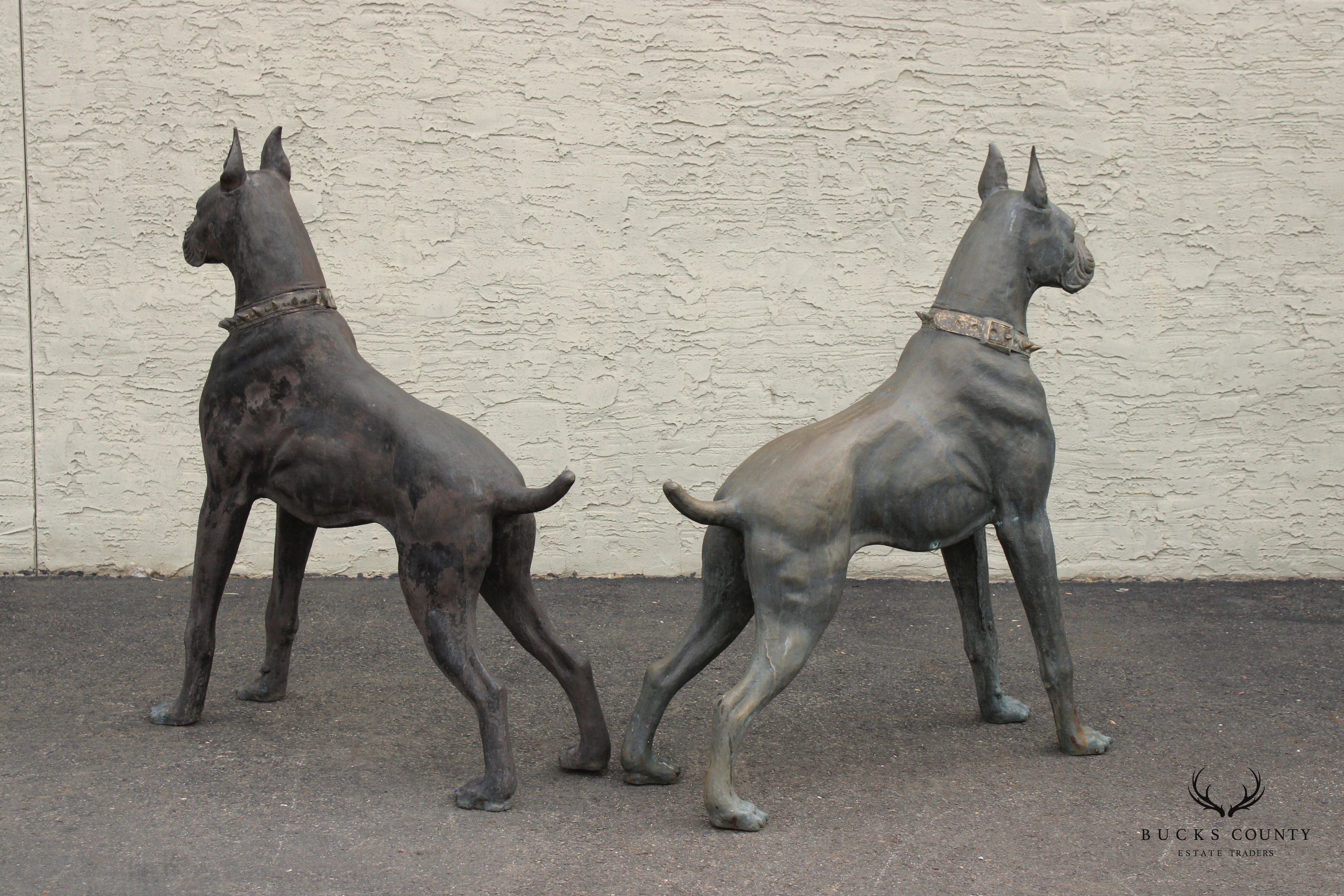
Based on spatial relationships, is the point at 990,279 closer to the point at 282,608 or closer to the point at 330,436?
the point at 330,436

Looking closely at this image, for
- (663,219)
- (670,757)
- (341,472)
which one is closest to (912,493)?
(670,757)

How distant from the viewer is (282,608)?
13.0 feet

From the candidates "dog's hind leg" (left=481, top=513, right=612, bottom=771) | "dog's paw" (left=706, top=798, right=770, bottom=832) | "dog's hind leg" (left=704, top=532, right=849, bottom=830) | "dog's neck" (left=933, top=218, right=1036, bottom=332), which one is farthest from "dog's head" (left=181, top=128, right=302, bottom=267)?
"dog's paw" (left=706, top=798, right=770, bottom=832)

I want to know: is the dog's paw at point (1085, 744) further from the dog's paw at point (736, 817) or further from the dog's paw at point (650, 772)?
the dog's paw at point (650, 772)

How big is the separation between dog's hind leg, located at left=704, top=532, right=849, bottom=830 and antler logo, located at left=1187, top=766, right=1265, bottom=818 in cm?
119

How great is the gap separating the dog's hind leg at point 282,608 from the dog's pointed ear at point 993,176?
245cm

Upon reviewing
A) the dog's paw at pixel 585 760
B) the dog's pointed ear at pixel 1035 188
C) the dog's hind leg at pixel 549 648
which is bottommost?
the dog's paw at pixel 585 760

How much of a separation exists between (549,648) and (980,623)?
4.74 feet

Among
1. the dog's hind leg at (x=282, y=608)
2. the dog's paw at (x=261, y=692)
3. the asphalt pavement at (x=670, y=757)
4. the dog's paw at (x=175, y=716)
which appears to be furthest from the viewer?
the dog's paw at (x=261, y=692)

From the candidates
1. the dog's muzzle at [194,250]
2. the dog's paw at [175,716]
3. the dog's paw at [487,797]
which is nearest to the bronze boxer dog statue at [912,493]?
the dog's paw at [487,797]

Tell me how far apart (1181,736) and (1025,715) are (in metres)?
0.49

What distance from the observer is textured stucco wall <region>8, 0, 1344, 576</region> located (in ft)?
18.1

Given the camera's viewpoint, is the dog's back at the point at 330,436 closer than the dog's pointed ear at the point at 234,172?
Yes

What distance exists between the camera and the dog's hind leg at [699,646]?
3295mm
